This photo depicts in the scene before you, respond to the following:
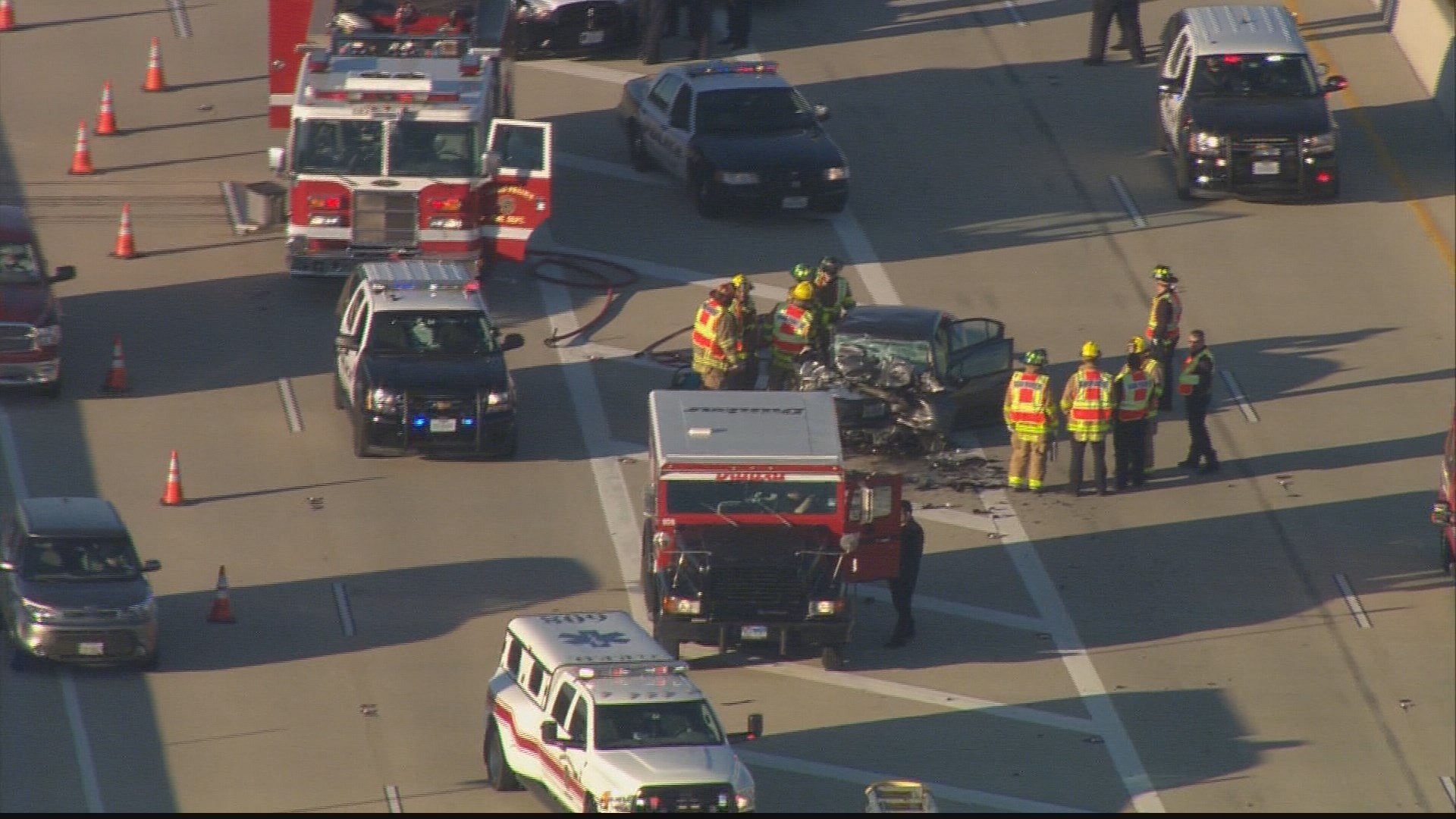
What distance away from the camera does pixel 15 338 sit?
32562 mm

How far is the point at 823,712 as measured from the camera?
1054 inches

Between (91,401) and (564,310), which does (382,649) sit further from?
(564,310)

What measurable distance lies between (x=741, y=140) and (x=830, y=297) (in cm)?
575

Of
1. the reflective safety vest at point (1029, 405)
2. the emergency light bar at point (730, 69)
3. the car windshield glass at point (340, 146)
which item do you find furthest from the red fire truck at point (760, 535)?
the emergency light bar at point (730, 69)

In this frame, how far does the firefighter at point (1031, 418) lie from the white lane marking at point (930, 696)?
15.6 feet

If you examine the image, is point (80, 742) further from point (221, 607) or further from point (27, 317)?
point (27, 317)

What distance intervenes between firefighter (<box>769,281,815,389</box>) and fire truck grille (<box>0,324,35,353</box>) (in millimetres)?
8281

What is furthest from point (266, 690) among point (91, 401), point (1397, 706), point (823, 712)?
point (1397, 706)

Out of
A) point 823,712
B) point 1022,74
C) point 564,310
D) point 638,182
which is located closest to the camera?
point 823,712

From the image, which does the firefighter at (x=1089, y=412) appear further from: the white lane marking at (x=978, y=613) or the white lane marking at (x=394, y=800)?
Answer: the white lane marking at (x=394, y=800)

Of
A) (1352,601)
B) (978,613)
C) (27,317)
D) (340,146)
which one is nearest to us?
(978,613)

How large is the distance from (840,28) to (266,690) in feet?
73.9

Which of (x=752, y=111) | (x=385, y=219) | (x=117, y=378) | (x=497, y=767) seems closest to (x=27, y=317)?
(x=117, y=378)

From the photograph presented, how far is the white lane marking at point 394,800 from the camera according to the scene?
24.5 m
